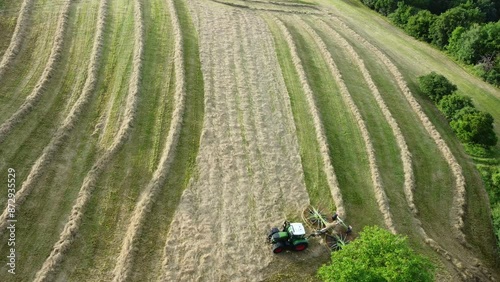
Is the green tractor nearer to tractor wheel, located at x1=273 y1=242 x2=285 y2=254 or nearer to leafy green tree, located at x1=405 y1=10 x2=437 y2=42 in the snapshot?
tractor wheel, located at x1=273 y1=242 x2=285 y2=254

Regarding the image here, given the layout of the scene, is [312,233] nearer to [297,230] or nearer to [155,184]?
[297,230]

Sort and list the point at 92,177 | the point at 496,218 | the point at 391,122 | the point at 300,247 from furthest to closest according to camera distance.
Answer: the point at 391,122
the point at 496,218
the point at 92,177
the point at 300,247

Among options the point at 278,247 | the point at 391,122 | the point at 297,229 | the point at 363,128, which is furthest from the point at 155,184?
the point at 391,122

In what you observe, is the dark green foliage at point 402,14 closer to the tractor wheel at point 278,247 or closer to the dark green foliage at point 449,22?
the dark green foliage at point 449,22

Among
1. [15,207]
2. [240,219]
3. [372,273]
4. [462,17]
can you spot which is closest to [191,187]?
[240,219]

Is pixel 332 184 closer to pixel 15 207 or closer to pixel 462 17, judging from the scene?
pixel 15 207

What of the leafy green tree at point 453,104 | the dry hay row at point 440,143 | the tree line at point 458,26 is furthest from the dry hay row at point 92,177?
the tree line at point 458,26

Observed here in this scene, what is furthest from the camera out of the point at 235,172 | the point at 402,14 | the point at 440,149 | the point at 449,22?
the point at 402,14

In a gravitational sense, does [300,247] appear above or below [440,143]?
below
